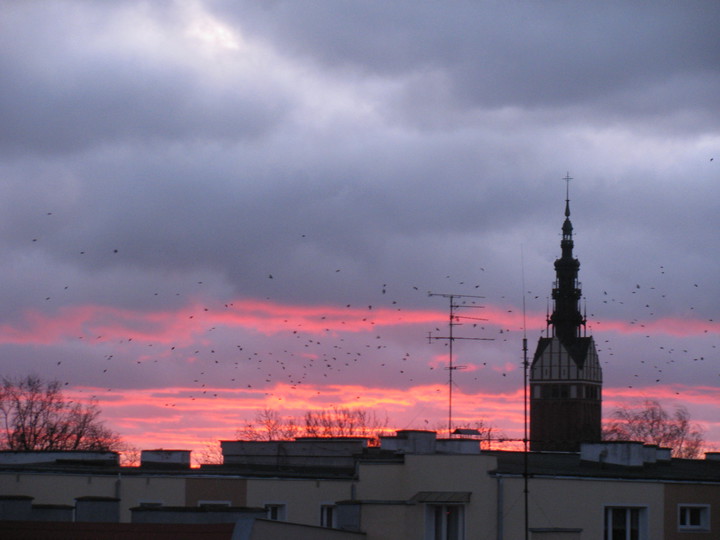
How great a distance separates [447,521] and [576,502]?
407 cm

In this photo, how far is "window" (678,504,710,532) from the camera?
38.7 meters

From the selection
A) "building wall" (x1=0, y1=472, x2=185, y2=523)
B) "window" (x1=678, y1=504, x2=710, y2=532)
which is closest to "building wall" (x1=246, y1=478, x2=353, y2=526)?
"building wall" (x1=0, y1=472, x2=185, y2=523)

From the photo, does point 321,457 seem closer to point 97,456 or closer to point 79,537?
point 97,456

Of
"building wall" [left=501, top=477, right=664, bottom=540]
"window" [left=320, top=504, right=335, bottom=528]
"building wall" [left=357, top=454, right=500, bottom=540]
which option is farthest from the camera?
"window" [left=320, top=504, right=335, bottom=528]

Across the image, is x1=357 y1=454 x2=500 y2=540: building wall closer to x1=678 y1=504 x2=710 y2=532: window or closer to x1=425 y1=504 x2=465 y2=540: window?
x1=425 y1=504 x2=465 y2=540: window

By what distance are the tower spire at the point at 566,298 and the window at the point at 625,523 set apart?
358ft

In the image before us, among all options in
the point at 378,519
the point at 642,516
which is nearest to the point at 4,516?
the point at 378,519

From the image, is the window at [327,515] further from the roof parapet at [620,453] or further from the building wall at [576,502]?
the roof parapet at [620,453]

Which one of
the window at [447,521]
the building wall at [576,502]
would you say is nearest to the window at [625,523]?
the building wall at [576,502]

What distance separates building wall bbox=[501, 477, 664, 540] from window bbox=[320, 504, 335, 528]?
5586mm

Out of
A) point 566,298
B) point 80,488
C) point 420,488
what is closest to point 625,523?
point 420,488

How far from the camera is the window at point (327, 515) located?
38625mm

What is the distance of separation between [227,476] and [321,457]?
266 inches

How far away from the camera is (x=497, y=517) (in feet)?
121
